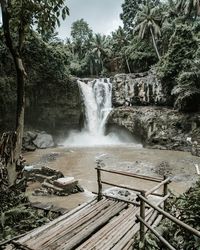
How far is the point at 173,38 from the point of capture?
912 inches

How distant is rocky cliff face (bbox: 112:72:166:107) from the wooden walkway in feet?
62.1

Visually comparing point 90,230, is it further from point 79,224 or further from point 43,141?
point 43,141

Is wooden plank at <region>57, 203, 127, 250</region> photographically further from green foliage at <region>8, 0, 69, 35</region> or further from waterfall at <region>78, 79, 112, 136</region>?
waterfall at <region>78, 79, 112, 136</region>

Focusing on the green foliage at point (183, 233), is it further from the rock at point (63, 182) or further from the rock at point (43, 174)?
the rock at point (43, 174)

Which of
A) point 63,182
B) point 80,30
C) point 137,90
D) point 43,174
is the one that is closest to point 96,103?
point 137,90

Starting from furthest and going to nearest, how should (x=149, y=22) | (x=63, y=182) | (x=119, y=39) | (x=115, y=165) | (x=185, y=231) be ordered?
(x=119, y=39), (x=149, y=22), (x=115, y=165), (x=63, y=182), (x=185, y=231)

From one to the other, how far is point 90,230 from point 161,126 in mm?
16467

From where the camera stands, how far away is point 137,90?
25000mm

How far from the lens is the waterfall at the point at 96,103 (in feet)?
83.7

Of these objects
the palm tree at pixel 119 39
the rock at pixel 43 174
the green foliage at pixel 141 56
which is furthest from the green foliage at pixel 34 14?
the palm tree at pixel 119 39

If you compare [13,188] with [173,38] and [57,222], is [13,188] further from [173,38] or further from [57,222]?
[173,38]

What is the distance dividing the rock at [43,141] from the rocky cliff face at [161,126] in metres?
5.82

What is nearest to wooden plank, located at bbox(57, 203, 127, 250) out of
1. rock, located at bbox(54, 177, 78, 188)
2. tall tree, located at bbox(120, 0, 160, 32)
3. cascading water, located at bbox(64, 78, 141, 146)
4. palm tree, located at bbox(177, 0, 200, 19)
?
rock, located at bbox(54, 177, 78, 188)

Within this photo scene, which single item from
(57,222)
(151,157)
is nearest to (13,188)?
(57,222)
